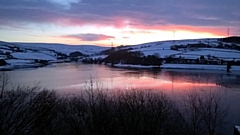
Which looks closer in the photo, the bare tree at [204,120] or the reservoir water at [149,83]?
the bare tree at [204,120]

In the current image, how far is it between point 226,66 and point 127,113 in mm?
51873

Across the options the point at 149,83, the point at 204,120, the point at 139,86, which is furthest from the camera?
the point at 149,83

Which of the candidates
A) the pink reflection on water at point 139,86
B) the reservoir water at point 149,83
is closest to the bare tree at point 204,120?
the reservoir water at point 149,83

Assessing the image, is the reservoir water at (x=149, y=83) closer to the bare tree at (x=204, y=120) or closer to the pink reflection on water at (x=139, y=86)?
the pink reflection on water at (x=139, y=86)

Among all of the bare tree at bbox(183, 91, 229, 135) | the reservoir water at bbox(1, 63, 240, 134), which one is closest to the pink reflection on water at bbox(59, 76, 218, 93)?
the reservoir water at bbox(1, 63, 240, 134)

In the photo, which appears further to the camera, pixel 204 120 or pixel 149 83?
pixel 149 83

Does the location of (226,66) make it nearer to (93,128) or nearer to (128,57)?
(128,57)

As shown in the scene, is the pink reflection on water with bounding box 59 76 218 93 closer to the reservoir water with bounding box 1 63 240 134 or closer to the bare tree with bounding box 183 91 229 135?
the reservoir water with bounding box 1 63 240 134

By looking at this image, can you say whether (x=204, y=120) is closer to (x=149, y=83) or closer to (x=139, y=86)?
(x=139, y=86)

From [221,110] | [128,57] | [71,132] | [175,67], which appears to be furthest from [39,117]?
[128,57]

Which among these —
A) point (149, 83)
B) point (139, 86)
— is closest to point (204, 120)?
point (139, 86)

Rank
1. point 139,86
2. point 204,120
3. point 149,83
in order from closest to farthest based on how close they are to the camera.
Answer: point 204,120 → point 139,86 → point 149,83

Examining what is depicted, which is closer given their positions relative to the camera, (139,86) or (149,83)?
(139,86)

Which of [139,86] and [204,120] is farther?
[139,86]
